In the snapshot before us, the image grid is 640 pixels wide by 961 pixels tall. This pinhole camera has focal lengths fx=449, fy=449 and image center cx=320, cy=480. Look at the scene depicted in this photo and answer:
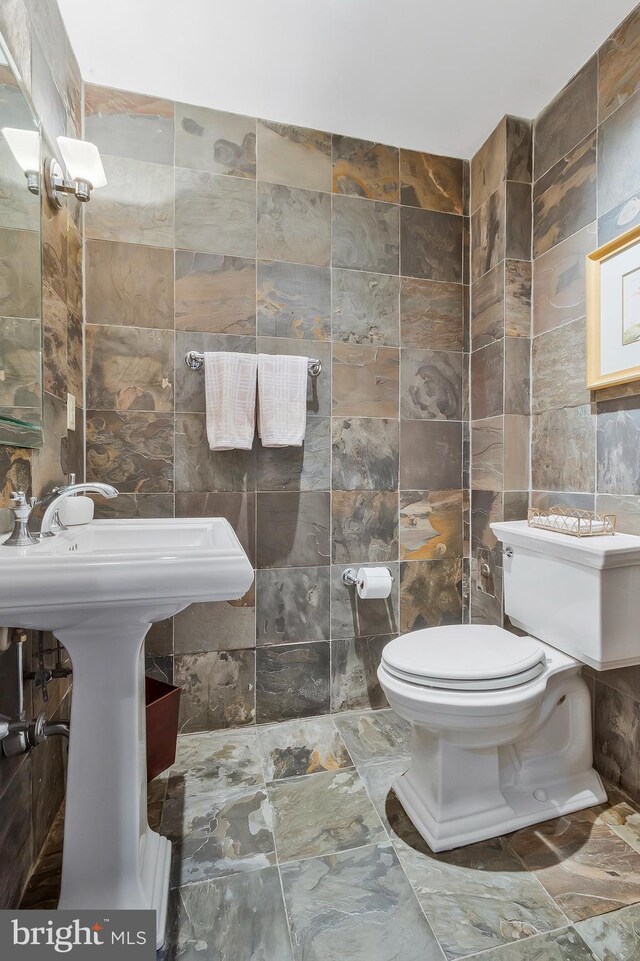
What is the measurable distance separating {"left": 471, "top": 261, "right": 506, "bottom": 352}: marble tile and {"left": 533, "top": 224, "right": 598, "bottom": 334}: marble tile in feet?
0.44

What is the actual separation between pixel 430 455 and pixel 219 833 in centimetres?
149

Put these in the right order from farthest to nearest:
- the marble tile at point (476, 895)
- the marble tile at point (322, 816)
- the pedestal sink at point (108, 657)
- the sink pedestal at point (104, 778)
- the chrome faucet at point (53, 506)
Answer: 1. the marble tile at point (322, 816)
2. the chrome faucet at point (53, 506)
3. the marble tile at point (476, 895)
4. the sink pedestal at point (104, 778)
5. the pedestal sink at point (108, 657)

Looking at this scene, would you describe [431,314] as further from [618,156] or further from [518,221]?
[618,156]

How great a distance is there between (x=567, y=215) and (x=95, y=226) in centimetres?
168

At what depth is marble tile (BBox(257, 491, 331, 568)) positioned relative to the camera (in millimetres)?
1750

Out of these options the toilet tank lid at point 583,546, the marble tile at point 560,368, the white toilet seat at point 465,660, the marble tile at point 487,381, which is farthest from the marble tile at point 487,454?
the white toilet seat at point 465,660

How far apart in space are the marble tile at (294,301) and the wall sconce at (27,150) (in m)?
0.76

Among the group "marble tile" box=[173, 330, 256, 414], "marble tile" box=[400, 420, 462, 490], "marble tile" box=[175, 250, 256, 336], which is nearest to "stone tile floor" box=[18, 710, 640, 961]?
"marble tile" box=[400, 420, 462, 490]

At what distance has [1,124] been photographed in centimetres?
99

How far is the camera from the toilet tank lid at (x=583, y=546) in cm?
120

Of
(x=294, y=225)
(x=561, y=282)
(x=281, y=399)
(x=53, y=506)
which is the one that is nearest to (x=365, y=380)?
(x=281, y=399)

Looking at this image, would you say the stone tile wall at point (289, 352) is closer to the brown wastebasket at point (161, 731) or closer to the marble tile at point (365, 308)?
the marble tile at point (365, 308)

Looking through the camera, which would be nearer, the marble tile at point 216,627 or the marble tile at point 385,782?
the marble tile at point 385,782

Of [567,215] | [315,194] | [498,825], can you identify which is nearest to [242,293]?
[315,194]
